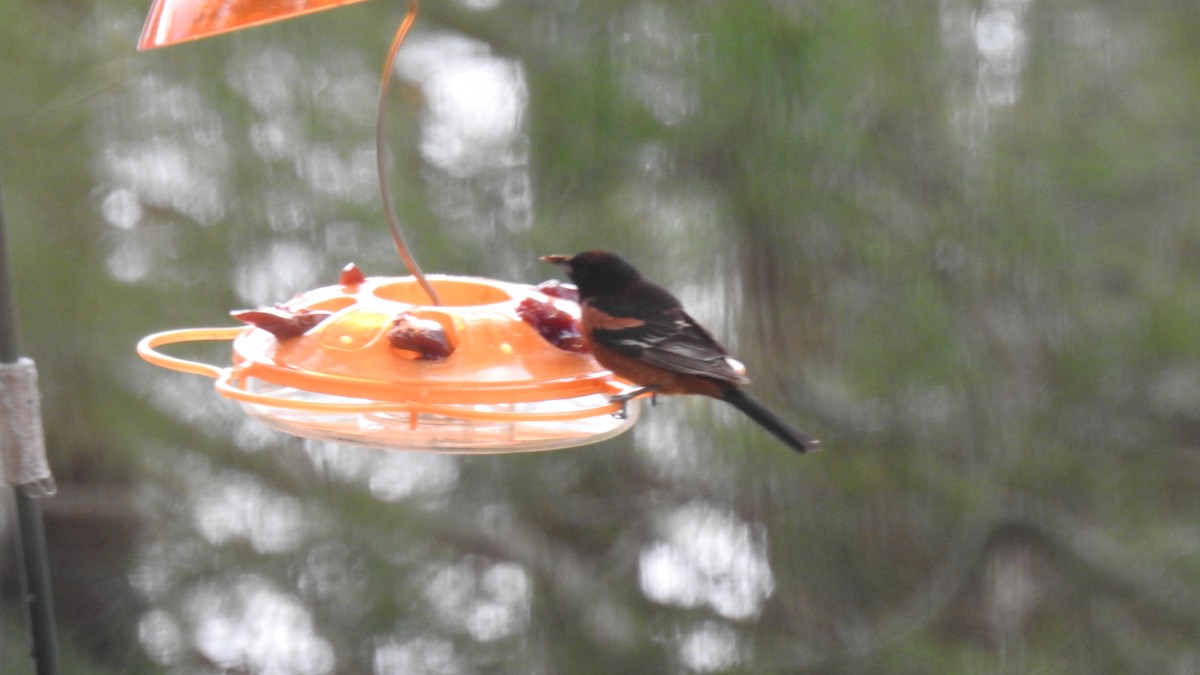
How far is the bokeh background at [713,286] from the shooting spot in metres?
2.54

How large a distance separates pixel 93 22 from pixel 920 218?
191 centimetres

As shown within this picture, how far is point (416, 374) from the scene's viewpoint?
1.47m

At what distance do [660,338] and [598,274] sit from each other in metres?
0.16

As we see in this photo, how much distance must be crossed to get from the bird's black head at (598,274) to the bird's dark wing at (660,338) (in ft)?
0.18

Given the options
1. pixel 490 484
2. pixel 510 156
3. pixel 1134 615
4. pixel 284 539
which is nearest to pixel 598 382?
pixel 510 156

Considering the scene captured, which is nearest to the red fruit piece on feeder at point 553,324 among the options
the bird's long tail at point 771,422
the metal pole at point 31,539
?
the bird's long tail at point 771,422

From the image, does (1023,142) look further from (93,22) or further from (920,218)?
(93,22)

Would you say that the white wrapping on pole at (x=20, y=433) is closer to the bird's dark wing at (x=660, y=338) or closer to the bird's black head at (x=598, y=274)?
the bird's dark wing at (x=660, y=338)

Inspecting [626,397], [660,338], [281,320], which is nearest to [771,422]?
[660,338]

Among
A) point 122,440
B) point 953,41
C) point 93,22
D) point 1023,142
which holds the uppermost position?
point 93,22

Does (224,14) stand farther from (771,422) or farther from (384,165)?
(771,422)

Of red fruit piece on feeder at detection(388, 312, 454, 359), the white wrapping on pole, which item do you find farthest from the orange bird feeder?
the white wrapping on pole

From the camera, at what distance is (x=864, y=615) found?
9.53 feet

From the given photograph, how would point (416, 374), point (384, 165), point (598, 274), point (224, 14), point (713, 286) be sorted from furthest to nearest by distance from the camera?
point (713, 286) → point (598, 274) → point (384, 165) → point (416, 374) → point (224, 14)
